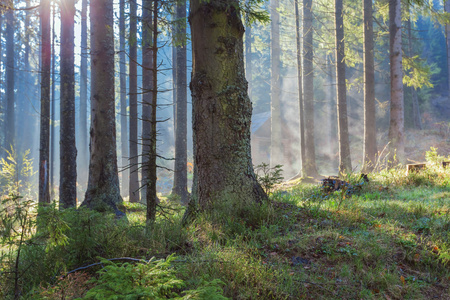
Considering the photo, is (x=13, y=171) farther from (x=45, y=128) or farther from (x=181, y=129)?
(x=181, y=129)

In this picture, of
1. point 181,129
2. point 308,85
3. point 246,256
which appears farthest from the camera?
point 308,85

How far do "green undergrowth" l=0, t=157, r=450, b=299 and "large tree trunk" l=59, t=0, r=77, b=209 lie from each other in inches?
181

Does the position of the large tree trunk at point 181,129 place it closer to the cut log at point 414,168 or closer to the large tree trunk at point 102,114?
the large tree trunk at point 102,114

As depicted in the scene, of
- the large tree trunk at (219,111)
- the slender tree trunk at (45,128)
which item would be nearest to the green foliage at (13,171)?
the slender tree trunk at (45,128)

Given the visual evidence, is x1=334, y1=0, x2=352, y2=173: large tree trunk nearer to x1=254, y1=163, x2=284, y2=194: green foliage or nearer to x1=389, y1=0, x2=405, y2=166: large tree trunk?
x1=389, y1=0, x2=405, y2=166: large tree trunk

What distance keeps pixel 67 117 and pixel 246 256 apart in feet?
23.1

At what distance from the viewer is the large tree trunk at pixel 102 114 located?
289 inches

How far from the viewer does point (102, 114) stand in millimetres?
7438

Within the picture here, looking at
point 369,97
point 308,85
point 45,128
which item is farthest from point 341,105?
point 45,128

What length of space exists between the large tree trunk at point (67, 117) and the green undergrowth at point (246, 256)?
460 centimetres

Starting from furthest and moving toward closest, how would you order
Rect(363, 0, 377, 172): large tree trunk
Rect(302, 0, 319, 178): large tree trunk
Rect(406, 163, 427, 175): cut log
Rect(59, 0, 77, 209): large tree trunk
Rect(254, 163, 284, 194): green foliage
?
Rect(302, 0, 319, 178): large tree trunk
Rect(363, 0, 377, 172): large tree trunk
Rect(406, 163, 427, 175): cut log
Rect(59, 0, 77, 209): large tree trunk
Rect(254, 163, 284, 194): green foliage

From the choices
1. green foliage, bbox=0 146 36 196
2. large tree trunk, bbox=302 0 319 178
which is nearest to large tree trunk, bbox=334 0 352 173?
large tree trunk, bbox=302 0 319 178

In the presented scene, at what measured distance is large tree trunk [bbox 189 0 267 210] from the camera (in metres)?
5.00

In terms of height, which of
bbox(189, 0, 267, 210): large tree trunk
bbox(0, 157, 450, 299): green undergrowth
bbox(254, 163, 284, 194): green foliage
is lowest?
bbox(0, 157, 450, 299): green undergrowth
